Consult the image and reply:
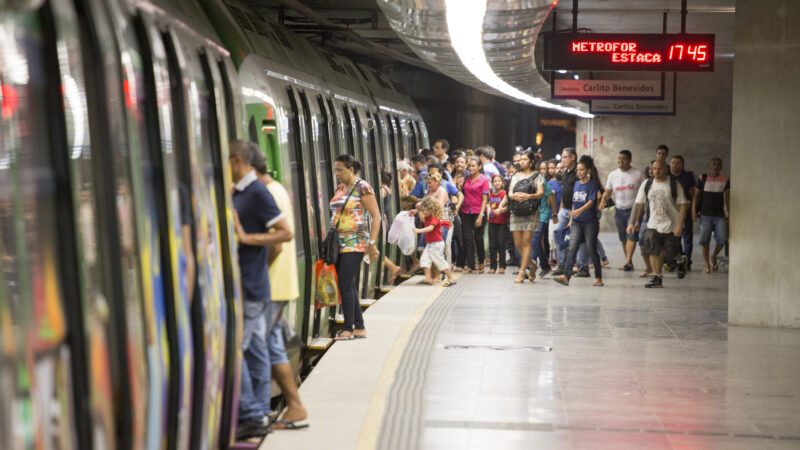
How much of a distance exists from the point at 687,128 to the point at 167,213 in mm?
25414

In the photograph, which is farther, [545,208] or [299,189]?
[545,208]

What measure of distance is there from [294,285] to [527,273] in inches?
370

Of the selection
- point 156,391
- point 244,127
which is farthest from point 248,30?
point 156,391

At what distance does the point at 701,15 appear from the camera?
63.4 feet

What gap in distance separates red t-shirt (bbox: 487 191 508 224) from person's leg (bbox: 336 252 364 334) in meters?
6.31

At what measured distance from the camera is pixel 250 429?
6453 millimetres

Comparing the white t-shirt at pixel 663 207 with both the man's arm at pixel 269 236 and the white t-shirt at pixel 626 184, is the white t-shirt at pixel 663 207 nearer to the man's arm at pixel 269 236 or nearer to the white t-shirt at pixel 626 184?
the white t-shirt at pixel 626 184

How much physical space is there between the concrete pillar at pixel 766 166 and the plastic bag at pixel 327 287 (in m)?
4.35

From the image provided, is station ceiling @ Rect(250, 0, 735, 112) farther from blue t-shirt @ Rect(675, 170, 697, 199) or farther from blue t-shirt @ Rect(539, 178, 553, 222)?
blue t-shirt @ Rect(675, 170, 697, 199)

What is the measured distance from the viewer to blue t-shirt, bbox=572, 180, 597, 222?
1469 centimetres

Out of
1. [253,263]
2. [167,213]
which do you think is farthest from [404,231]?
[167,213]

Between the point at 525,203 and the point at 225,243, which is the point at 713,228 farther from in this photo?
the point at 225,243

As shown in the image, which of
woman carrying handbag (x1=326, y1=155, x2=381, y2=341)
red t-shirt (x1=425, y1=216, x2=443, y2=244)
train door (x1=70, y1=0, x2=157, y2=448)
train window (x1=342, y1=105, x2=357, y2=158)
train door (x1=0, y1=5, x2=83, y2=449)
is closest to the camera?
train door (x1=0, y1=5, x2=83, y2=449)

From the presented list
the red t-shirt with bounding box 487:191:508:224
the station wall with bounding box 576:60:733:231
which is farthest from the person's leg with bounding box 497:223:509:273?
the station wall with bounding box 576:60:733:231
